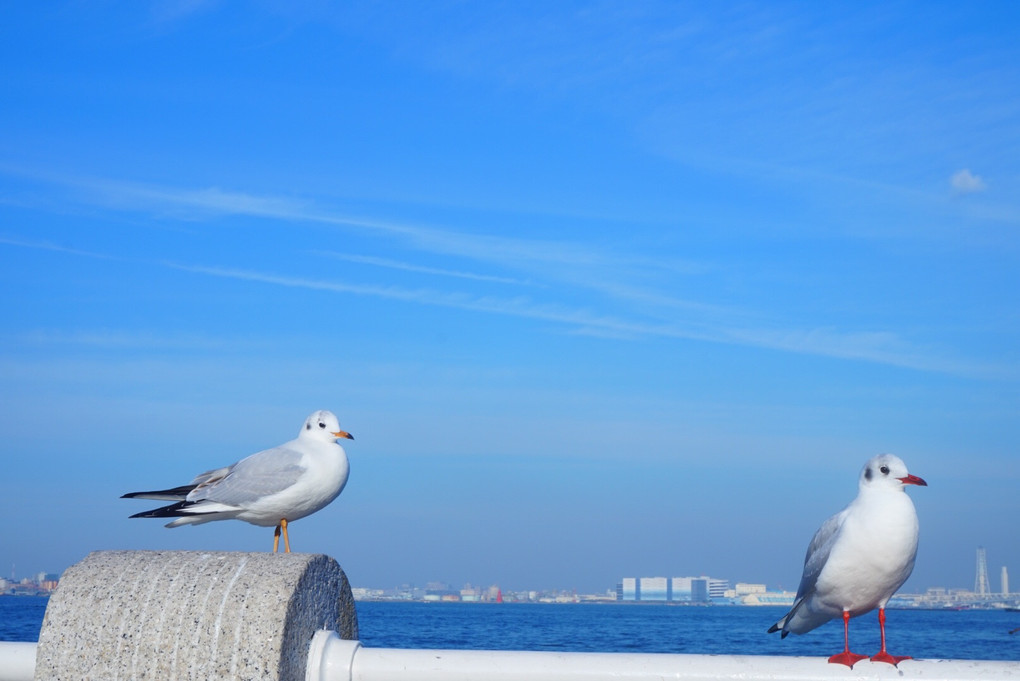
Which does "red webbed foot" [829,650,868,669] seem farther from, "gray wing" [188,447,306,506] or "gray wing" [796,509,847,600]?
"gray wing" [188,447,306,506]

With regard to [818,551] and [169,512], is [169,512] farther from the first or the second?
[818,551]

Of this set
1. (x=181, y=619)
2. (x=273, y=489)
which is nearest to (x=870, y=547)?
(x=181, y=619)

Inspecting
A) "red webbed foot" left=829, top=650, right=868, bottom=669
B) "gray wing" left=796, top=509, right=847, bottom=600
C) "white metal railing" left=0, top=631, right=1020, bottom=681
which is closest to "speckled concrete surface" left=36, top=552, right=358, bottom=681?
"white metal railing" left=0, top=631, right=1020, bottom=681

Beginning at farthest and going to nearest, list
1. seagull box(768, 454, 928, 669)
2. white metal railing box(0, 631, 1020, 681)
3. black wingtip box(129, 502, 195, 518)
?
black wingtip box(129, 502, 195, 518)
seagull box(768, 454, 928, 669)
white metal railing box(0, 631, 1020, 681)

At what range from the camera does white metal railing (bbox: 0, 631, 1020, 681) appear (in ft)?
8.04

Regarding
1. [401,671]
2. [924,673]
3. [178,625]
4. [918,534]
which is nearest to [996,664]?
[924,673]

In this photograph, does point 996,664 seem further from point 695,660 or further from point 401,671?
point 401,671

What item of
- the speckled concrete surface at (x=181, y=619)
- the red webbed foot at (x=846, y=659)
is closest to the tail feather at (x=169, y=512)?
the speckled concrete surface at (x=181, y=619)

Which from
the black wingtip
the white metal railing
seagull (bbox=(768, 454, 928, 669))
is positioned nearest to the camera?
the white metal railing

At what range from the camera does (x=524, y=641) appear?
4641 cm

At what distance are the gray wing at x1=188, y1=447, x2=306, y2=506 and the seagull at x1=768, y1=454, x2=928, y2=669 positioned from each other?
108 inches

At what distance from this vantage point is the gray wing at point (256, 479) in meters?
5.48

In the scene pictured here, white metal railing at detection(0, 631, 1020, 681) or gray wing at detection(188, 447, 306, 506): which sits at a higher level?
gray wing at detection(188, 447, 306, 506)

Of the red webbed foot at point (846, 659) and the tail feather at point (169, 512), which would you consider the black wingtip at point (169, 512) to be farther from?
the red webbed foot at point (846, 659)
